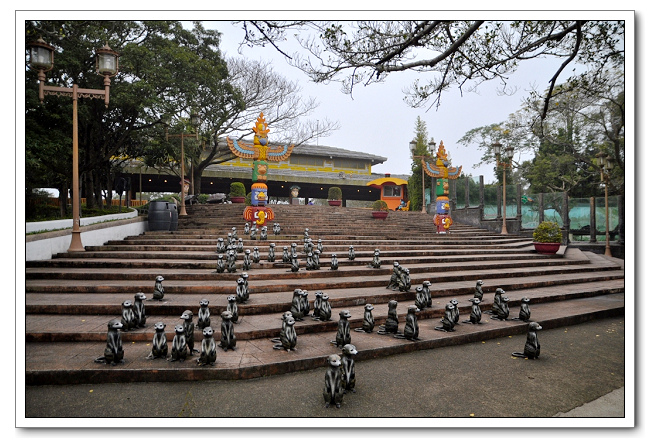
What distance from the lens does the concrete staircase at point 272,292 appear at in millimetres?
3947

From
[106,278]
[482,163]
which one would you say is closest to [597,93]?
[106,278]

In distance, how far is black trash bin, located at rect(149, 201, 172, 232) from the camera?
13016 mm

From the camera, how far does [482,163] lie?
100ft

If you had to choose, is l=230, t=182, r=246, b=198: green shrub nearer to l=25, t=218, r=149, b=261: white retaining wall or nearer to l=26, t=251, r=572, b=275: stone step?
l=25, t=218, r=149, b=261: white retaining wall

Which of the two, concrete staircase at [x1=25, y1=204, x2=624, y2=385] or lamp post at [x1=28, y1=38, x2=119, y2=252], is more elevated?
lamp post at [x1=28, y1=38, x2=119, y2=252]

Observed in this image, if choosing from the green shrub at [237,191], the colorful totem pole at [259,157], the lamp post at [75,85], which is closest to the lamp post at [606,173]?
the colorful totem pole at [259,157]

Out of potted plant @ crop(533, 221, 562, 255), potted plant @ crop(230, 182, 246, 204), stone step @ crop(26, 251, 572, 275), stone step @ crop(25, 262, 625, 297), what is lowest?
stone step @ crop(25, 262, 625, 297)

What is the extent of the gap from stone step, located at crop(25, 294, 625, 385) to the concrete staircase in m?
0.01

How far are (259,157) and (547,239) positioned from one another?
966 cm

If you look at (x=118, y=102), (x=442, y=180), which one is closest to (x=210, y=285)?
(x=118, y=102)

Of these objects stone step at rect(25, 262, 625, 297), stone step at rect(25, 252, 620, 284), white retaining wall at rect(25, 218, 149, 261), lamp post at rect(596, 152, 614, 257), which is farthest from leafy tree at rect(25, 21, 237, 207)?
lamp post at rect(596, 152, 614, 257)

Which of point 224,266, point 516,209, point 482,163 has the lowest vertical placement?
point 224,266
